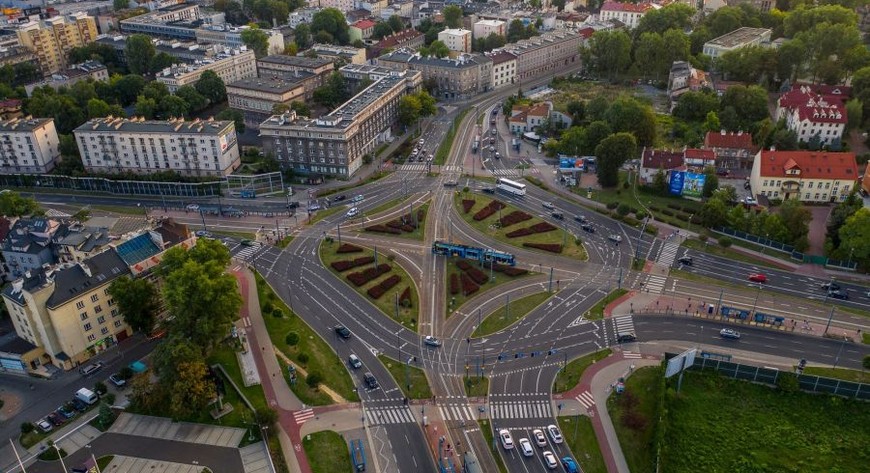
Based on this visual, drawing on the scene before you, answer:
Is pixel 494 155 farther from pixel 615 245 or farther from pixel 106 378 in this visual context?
pixel 106 378

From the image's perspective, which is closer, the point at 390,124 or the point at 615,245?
the point at 615,245

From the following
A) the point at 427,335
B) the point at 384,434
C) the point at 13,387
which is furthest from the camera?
the point at 427,335

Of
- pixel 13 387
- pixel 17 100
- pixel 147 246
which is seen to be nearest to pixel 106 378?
pixel 13 387

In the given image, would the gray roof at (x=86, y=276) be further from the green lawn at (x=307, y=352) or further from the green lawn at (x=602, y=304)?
the green lawn at (x=602, y=304)

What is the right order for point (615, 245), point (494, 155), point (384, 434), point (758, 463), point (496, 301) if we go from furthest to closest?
point (494, 155) < point (615, 245) < point (496, 301) < point (384, 434) < point (758, 463)

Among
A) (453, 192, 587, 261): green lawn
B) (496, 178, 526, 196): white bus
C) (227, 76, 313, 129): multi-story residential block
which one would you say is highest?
(227, 76, 313, 129): multi-story residential block

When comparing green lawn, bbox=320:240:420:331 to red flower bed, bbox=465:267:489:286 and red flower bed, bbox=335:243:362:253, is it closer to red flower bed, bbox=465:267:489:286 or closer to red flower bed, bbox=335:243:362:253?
red flower bed, bbox=335:243:362:253

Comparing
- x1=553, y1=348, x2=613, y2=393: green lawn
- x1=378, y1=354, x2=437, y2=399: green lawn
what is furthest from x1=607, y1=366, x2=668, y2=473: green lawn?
x1=378, y1=354, x2=437, y2=399: green lawn
